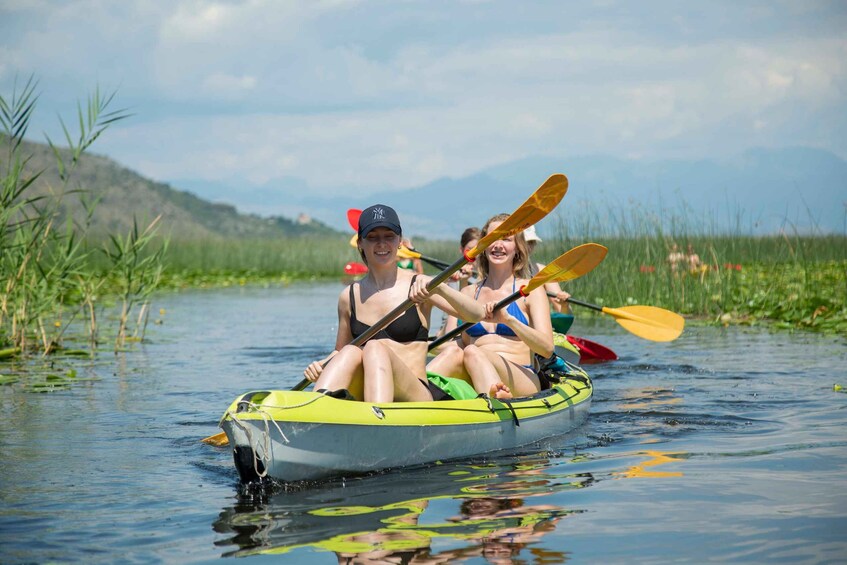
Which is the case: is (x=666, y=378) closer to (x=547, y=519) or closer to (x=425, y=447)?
(x=425, y=447)

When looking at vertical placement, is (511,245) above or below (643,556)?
above

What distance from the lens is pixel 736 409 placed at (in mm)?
6957

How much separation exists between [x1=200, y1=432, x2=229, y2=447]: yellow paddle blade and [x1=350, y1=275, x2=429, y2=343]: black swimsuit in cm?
106

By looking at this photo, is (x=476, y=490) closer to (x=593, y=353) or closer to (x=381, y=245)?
(x=381, y=245)

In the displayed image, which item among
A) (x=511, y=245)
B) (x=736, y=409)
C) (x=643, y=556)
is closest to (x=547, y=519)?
(x=643, y=556)

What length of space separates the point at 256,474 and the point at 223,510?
0.23 meters

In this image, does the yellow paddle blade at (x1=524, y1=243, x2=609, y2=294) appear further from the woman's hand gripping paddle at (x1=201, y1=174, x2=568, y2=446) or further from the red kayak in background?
the red kayak in background

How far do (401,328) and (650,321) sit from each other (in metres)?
2.58

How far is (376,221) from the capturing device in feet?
16.1

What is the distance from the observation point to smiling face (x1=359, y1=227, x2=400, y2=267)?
16.4 feet

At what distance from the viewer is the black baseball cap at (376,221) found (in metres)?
4.90

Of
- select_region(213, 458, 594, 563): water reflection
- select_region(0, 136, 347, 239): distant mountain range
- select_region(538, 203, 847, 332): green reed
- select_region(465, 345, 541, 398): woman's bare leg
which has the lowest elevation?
select_region(213, 458, 594, 563): water reflection

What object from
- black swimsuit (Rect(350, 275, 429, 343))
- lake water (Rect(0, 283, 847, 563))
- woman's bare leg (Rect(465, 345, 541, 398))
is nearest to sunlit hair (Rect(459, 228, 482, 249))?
lake water (Rect(0, 283, 847, 563))

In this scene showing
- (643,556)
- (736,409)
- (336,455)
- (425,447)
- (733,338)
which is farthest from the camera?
(733,338)
